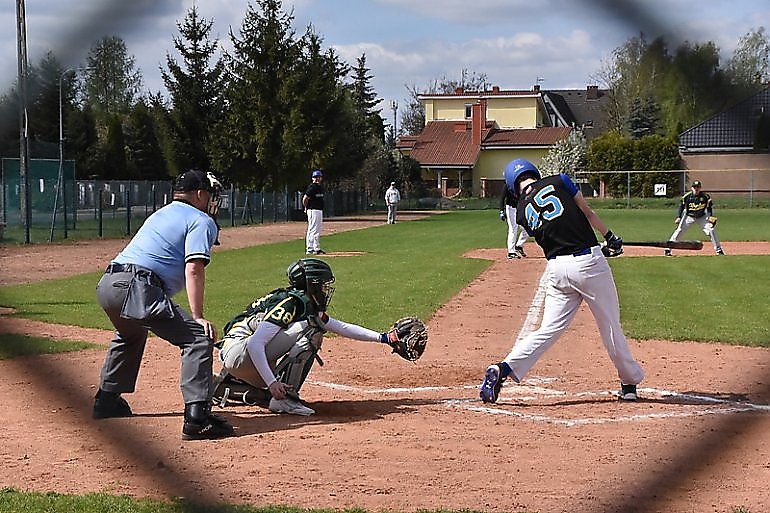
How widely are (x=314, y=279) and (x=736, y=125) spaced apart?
18.9ft

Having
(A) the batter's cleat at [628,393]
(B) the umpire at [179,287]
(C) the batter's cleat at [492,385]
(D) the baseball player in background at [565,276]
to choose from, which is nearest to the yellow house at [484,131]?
(B) the umpire at [179,287]

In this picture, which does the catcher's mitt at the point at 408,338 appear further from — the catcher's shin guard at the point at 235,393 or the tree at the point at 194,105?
the tree at the point at 194,105

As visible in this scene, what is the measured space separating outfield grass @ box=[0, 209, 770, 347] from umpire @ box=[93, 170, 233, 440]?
45.7 inches

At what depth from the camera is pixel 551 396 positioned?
24.7 feet

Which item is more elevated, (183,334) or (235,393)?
(183,334)

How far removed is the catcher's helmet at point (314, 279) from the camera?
6.73 meters

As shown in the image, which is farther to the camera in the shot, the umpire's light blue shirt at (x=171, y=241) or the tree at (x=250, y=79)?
the umpire's light blue shirt at (x=171, y=241)

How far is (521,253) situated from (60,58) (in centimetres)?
2104

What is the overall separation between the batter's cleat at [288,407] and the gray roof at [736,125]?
5.72m

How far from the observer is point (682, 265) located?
20094 mm

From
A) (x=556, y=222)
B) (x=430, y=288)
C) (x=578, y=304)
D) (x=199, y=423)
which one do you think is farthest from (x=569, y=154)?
(x=430, y=288)

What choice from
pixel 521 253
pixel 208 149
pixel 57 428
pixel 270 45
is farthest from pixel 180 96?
pixel 521 253

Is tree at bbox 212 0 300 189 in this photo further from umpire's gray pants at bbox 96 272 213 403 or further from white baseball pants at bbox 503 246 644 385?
white baseball pants at bbox 503 246 644 385

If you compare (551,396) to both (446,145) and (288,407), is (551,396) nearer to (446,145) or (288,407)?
(288,407)
